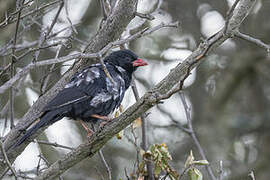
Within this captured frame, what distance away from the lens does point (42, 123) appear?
14.4ft

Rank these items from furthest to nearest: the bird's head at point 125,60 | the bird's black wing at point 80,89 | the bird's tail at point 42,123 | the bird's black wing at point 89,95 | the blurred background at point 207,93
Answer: the blurred background at point 207,93, the bird's head at point 125,60, the bird's black wing at point 89,95, the bird's black wing at point 80,89, the bird's tail at point 42,123

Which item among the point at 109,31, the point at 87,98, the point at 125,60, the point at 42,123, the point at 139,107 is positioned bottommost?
the point at 139,107

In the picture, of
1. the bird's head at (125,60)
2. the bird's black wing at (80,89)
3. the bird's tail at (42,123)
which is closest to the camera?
the bird's tail at (42,123)

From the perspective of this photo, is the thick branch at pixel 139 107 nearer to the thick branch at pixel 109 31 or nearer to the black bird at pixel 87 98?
the black bird at pixel 87 98

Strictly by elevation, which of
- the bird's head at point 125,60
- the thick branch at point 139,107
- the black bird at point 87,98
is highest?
the bird's head at point 125,60

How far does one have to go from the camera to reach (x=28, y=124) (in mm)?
4535

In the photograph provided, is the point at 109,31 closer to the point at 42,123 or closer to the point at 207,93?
the point at 42,123

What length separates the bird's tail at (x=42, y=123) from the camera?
421 centimetres

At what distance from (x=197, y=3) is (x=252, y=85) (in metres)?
1.92

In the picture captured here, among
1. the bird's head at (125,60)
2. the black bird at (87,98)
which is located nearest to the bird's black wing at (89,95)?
the black bird at (87,98)

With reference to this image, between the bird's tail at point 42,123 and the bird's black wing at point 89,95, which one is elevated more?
the bird's black wing at point 89,95

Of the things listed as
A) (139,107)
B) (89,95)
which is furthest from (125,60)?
(139,107)

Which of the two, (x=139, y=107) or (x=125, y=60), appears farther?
(x=125, y=60)

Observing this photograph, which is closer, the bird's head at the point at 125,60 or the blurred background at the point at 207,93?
the bird's head at the point at 125,60
